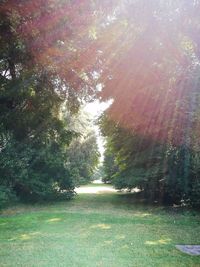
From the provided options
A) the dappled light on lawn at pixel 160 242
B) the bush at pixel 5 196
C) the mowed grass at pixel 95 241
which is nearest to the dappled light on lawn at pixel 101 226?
the mowed grass at pixel 95 241

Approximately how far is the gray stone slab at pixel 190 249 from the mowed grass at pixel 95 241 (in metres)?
0.17

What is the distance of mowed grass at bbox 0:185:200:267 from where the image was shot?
503 cm

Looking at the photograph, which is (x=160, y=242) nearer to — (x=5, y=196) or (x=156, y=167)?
(x=156, y=167)

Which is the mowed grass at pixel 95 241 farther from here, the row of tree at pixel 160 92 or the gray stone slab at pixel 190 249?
the row of tree at pixel 160 92

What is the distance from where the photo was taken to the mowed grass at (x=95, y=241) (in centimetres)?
503

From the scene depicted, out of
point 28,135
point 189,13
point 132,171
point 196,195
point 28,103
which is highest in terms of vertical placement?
point 189,13

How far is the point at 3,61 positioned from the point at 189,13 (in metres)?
7.84

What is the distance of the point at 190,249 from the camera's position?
594 centimetres

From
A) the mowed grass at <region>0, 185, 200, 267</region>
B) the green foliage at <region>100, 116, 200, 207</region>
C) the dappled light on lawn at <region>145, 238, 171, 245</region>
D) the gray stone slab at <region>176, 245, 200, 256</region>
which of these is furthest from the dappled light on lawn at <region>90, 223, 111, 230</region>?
the green foliage at <region>100, 116, 200, 207</region>

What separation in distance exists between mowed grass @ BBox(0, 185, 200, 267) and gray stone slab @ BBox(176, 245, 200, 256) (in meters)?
0.17

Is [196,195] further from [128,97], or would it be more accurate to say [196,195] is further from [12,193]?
[12,193]

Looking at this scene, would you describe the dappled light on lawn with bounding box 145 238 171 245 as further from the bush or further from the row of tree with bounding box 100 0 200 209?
the bush

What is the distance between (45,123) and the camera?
49.3 feet

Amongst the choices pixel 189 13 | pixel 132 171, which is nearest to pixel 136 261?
pixel 132 171
